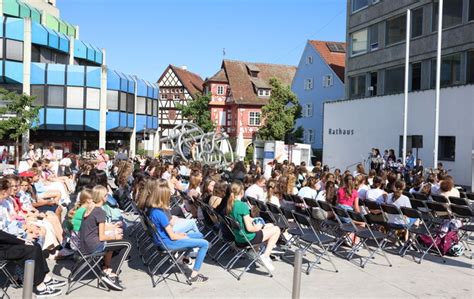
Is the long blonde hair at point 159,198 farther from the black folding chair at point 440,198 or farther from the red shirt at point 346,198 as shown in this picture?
the black folding chair at point 440,198

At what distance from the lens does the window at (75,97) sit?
4206 cm

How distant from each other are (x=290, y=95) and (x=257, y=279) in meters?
38.0

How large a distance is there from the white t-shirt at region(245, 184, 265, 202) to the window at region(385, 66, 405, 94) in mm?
18869

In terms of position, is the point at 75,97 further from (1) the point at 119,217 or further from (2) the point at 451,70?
(1) the point at 119,217

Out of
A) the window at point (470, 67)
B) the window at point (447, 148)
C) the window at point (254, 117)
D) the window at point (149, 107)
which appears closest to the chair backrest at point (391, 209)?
the window at point (447, 148)

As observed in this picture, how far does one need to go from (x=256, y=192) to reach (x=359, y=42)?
926 inches

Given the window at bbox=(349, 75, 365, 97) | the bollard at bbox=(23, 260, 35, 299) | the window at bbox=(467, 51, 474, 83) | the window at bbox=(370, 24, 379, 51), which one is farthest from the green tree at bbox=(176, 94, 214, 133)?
the bollard at bbox=(23, 260, 35, 299)

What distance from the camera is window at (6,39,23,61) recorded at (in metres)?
39.1

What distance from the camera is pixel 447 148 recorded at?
73.1ft

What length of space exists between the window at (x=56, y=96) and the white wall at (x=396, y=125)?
22.7 m

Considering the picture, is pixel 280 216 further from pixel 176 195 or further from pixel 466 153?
pixel 466 153

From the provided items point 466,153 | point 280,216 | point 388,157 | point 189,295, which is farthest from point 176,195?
point 466,153

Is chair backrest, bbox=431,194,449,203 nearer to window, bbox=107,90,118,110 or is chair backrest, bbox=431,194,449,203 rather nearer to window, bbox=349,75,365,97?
window, bbox=349,75,365,97

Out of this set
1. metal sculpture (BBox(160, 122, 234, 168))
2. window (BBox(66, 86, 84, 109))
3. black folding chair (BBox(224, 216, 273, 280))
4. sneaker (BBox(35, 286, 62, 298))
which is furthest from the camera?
window (BBox(66, 86, 84, 109))
